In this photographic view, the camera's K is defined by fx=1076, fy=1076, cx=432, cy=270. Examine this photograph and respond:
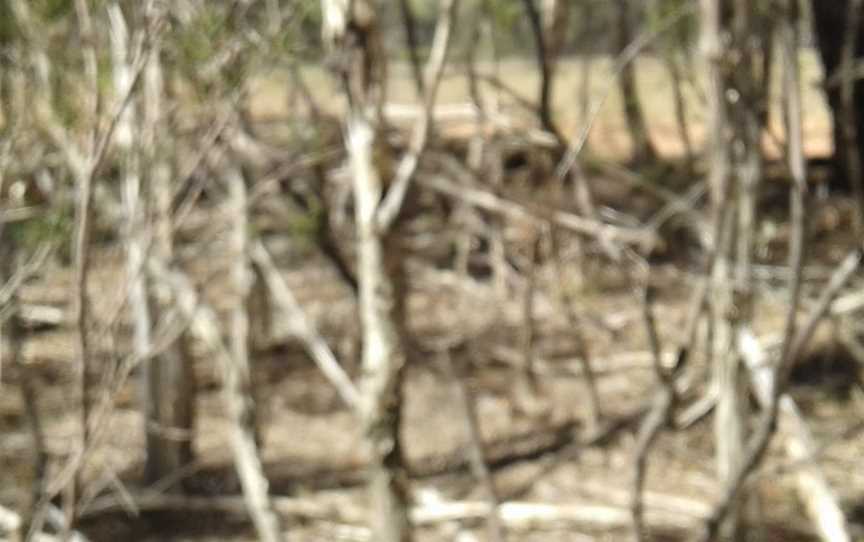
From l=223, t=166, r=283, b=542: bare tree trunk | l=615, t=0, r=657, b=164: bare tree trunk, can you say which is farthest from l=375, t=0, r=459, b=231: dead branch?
l=615, t=0, r=657, b=164: bare tree trunk

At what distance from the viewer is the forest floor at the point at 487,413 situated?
3.34m

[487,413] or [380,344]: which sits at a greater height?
[380,344]

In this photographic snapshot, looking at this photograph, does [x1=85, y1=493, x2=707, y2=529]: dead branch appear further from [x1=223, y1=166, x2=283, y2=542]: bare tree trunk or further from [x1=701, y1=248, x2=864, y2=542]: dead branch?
[x1=701, y1=248, x2=864, y2=542]: dead branch

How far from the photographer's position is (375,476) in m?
2.08

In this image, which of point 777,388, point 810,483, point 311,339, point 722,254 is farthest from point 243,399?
point 810,483

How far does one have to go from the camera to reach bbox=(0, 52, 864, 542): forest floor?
334 centimetres

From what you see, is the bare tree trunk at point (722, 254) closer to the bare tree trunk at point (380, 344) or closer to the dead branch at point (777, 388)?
the dead branch at point (777, 388)

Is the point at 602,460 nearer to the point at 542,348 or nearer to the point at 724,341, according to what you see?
the point at 542,348

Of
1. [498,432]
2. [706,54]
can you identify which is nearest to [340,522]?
[498,432]

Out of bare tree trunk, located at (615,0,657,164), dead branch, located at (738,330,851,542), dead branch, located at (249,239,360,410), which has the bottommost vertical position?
dead branch, located at (738,330,851,542)

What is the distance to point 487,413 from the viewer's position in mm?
4348

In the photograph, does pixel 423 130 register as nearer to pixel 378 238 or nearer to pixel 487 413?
pixel 378 238

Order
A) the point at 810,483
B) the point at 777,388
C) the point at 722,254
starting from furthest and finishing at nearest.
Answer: the point at 810,483 → the point at 722,254 → the point at 777,388

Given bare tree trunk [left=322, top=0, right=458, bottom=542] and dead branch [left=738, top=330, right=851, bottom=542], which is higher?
bare tree trunk [left=322, top=0, right=458, bottom=542]
